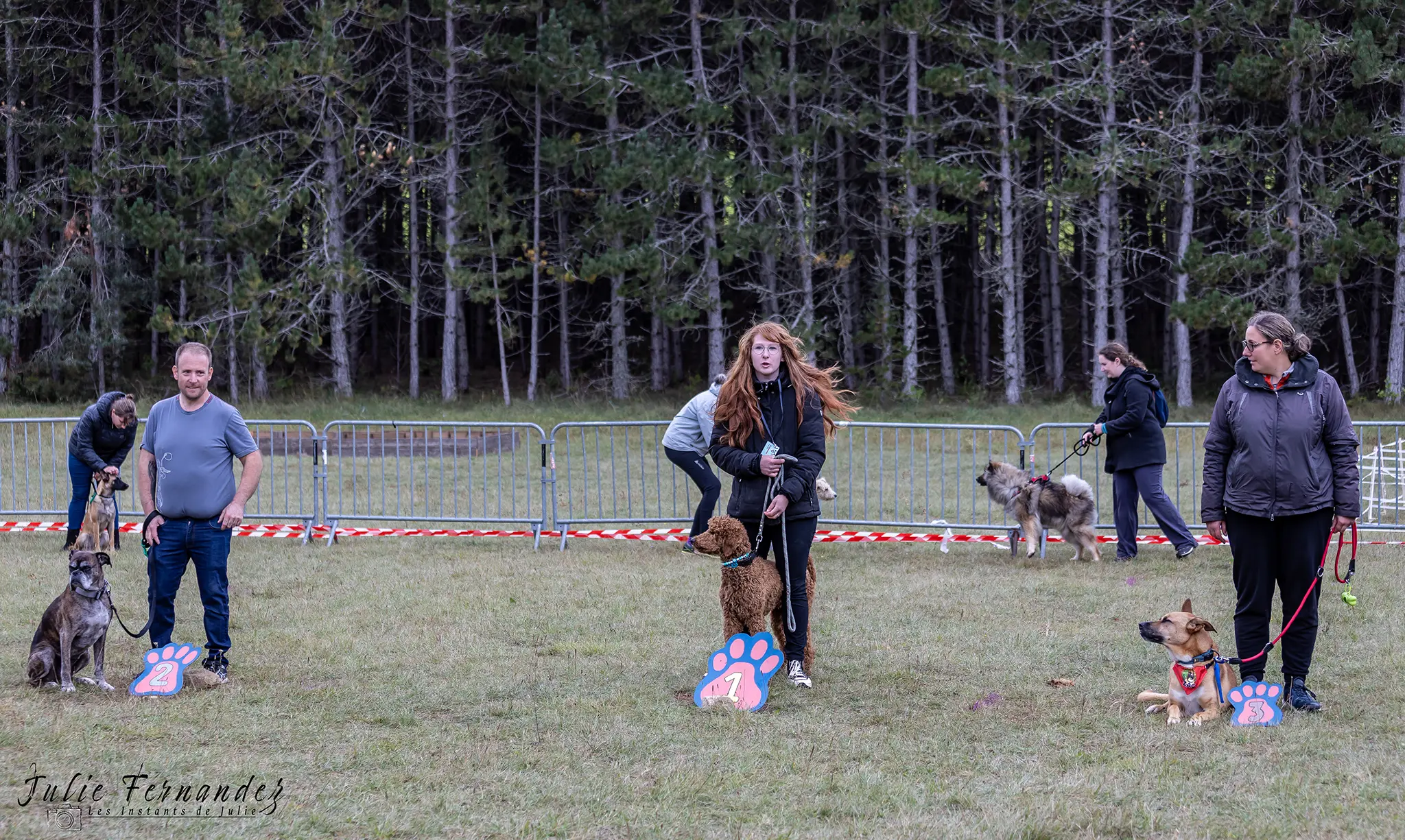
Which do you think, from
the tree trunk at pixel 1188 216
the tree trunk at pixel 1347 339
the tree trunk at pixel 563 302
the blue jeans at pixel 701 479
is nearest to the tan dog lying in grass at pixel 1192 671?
the blue jeans at pixel 701 479

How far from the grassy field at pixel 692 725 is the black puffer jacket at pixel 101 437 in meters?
1.35

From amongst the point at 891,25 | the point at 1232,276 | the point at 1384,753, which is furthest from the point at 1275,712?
the point at 891,25

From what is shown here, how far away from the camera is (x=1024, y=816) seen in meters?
4.35

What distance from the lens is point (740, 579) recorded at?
6.04m

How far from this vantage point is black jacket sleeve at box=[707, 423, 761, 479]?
5988 millimetres

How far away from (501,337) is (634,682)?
72.4 ft

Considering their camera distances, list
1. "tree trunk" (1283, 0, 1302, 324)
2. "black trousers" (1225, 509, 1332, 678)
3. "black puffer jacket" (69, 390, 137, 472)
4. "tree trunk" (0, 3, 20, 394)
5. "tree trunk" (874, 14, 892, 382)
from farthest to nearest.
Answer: "tree trunk" (0, 3, 20, 394), "tree trunk" (874, 14, 892, 382), "tree trunk" (1283, 0, 1302, 324), "black puffer jacket" (69, 390, 137, 472), "black trousers" (1225, 509, 1332, 678)

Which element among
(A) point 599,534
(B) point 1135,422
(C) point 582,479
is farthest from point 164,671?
(C) point 582,479

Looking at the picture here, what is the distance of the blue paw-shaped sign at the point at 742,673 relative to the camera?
19.1 feet

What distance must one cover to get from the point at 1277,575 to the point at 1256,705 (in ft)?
1.95

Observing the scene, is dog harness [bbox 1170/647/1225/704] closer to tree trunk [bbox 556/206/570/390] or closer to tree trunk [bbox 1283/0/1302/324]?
tree trunk [bbox 1283/0/1302/324]

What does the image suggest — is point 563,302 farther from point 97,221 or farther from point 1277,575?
point 1277,575

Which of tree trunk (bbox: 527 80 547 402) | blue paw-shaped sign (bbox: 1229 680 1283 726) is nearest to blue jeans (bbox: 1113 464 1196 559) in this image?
blue paw-shaped sign (bbox: 1229 680 1283 726)

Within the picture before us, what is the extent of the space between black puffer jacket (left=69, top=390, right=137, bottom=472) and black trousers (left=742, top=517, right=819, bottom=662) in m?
6.24
